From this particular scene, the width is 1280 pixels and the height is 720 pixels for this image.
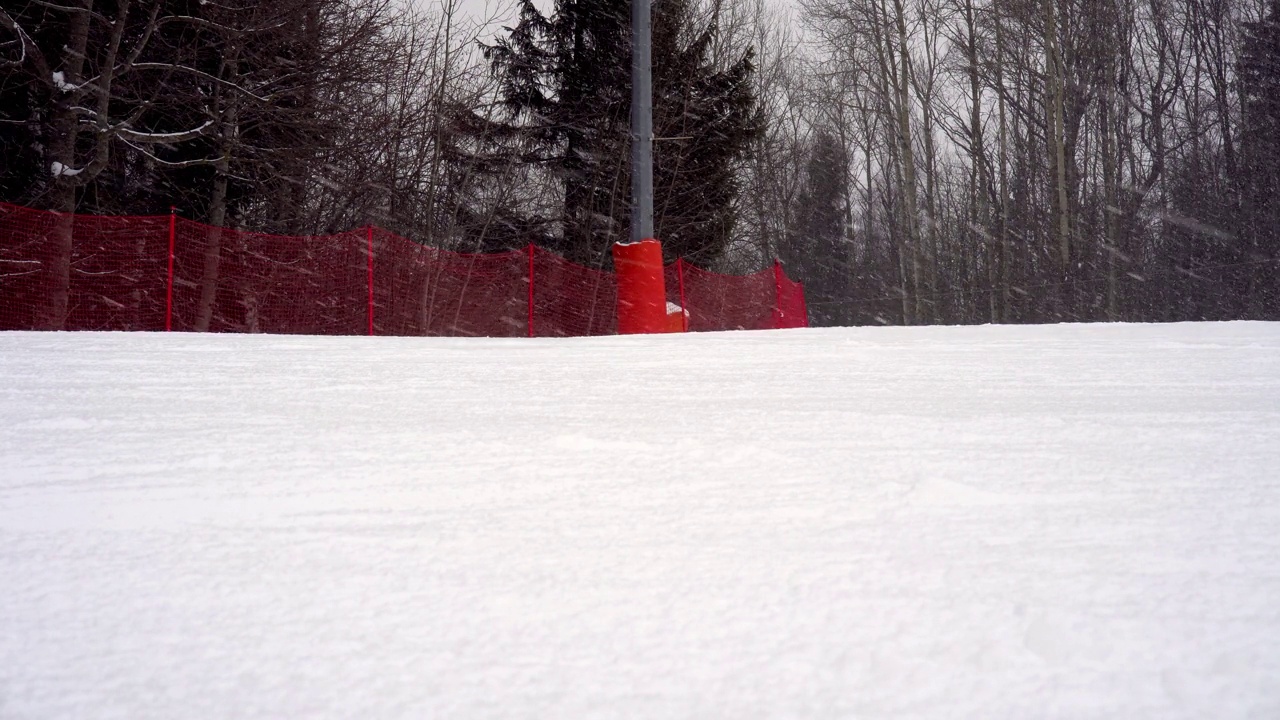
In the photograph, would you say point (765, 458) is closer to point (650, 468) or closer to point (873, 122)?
point (650, 468)

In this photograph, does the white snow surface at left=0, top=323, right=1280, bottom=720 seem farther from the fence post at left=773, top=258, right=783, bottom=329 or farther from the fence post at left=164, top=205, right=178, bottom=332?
the fence post at left=773, top=258, right=783, bottom=329

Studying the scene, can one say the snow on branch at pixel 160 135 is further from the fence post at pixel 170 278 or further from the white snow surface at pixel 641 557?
the white snow surface at pixel 641 557

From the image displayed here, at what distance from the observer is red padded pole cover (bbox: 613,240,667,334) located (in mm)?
9812

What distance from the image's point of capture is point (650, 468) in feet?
5.89

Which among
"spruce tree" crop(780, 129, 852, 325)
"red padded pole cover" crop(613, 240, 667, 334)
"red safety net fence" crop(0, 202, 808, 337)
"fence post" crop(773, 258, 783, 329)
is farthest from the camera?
"spruce tree" crop(780, 129, 852, 325)

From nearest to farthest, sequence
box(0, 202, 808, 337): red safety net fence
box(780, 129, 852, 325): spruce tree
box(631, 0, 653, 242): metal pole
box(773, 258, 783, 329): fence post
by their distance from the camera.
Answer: box(631, 0, 653, 242): metal pole → box(0, 202, 808, 337): red safety net fence → box(773, 258, 783, 329): fence post → box(780, 129, 852, 325): spruce tree

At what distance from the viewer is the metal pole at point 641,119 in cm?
995

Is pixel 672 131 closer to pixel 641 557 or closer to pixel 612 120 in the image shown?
pixel 612 120

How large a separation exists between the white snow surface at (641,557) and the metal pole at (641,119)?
7.66 meters

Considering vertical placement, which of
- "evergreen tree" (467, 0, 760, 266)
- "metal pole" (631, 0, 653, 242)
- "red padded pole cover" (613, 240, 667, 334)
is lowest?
"red padded pole cover" (613, 240, 667, 334)

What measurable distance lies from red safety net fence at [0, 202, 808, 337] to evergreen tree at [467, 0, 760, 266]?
430 cm

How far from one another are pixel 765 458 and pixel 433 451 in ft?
2.36

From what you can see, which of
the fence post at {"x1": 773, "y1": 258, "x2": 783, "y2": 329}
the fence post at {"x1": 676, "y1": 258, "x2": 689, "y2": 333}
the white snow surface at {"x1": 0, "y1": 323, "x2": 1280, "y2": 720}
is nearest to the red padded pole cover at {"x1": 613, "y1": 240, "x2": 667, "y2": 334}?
the fence post at {"x1": 676, "y1": 258, "x2": 689, "y2": 333}

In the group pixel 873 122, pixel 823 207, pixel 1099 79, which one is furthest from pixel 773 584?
pixel 823 207
